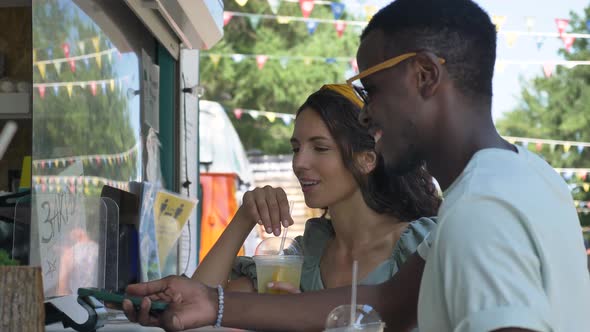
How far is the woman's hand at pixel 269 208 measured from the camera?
3.05 metres

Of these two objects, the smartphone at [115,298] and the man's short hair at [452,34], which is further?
the smartphone at [115,298]

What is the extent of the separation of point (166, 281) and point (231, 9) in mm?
19399

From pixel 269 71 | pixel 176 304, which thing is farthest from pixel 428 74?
pixel 269 71

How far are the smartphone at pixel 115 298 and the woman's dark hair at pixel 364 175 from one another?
4.37 ft

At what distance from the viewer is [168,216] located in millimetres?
5160

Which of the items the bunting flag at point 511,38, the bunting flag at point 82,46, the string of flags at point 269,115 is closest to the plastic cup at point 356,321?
the bunting flag at point 82,46

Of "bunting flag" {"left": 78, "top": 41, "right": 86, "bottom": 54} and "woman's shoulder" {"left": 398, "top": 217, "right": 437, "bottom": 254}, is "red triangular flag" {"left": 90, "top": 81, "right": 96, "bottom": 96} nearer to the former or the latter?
"bunting flag" {"left": 78, "top": 41, "right": 86, "bottom": 54}

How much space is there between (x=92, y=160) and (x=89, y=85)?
0.97ft

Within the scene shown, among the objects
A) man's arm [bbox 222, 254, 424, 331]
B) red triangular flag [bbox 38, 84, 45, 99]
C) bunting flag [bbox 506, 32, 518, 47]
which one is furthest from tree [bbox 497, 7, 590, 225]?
man's arm [bbox 222, 254, 424, 331]

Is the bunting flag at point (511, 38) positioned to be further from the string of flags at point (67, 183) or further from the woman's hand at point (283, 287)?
the woman's hand at point (283, 287)

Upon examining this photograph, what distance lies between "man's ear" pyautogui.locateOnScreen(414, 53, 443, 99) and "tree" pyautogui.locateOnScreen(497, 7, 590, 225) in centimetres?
2284

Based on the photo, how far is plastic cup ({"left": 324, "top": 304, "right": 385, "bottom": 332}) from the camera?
1.65m

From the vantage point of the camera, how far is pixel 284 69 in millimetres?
21297

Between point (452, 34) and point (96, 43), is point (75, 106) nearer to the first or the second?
point (96, 43)
